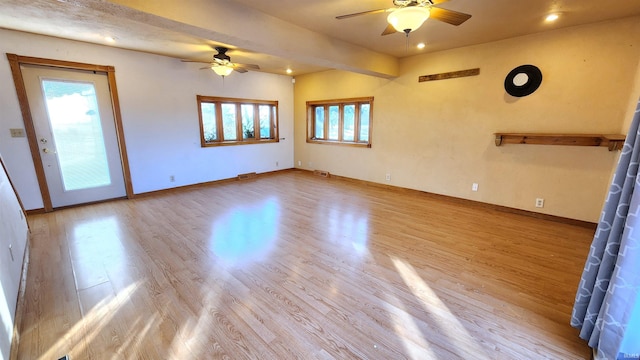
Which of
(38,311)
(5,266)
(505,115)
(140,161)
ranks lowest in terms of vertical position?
(38,311)

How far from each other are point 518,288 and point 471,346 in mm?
991

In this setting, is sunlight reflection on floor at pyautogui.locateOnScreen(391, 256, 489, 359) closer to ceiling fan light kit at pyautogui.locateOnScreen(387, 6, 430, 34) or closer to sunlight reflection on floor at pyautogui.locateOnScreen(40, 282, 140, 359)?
ceiling fan light kit at pyautogui.locateOnScreen(387, 6, 430, 34)

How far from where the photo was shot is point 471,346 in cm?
173

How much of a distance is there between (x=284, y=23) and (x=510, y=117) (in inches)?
143

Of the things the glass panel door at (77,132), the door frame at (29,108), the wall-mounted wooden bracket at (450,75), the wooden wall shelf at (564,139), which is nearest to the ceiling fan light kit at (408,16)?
the wall-mounted wooden bracket at (450,75)

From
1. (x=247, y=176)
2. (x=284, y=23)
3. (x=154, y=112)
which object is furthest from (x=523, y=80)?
(x=154, y=112)

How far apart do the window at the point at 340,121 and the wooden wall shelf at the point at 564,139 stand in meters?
2.60

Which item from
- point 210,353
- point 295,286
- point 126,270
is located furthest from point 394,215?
point 126,270

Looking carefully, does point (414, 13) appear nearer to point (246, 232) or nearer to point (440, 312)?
point (440, 312)

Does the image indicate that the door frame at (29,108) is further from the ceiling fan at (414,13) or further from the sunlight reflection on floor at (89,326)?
the ceiling fan at (414,13)

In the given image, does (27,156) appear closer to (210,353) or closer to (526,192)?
(210,353)

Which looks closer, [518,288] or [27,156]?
[518,288]

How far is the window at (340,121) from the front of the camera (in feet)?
19.6

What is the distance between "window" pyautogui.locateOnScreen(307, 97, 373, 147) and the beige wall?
29 cm
